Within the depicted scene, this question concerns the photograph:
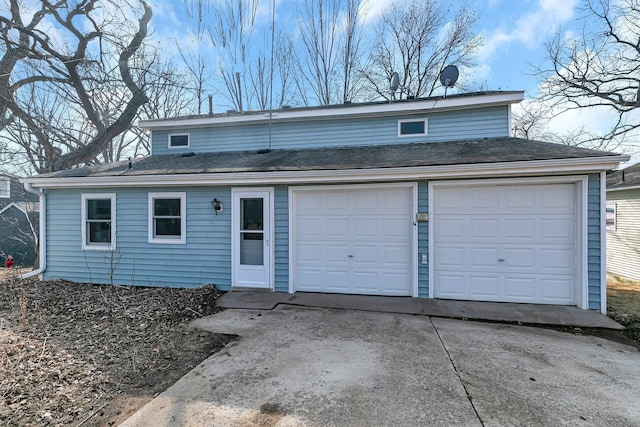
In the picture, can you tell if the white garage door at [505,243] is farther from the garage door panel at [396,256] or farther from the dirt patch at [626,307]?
the dirt patch at [626,307]

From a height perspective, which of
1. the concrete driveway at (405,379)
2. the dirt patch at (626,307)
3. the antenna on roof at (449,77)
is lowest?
the dirt patch at (626,307)

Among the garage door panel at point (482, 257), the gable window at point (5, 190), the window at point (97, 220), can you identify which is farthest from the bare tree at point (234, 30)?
the gable window at point (5, 190)

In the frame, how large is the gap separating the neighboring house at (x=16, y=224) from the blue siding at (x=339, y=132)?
12.2 m

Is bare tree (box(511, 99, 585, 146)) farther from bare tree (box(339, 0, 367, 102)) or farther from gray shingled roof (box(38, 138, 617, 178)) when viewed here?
gray shingled roof (box(38, 138, 617, 178))

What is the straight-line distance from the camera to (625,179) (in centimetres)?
1049

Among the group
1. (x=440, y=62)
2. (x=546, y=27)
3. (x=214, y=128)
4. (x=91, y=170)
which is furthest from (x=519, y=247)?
(x=440, y=62)

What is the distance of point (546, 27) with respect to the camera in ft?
39.0

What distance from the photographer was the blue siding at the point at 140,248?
670 cm

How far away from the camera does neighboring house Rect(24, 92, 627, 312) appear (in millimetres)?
5473

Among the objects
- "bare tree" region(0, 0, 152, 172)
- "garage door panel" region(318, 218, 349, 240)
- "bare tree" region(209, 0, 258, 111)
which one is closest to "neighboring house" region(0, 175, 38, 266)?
"bare tree" region(0, 0, 152, 172)

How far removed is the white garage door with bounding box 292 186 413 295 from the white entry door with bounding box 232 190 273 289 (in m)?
0.61

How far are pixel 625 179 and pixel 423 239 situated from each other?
10032 millimetres

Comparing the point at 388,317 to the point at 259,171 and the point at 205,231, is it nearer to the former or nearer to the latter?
the point at 259,171

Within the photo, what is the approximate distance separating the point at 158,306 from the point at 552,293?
7384 millimetres
